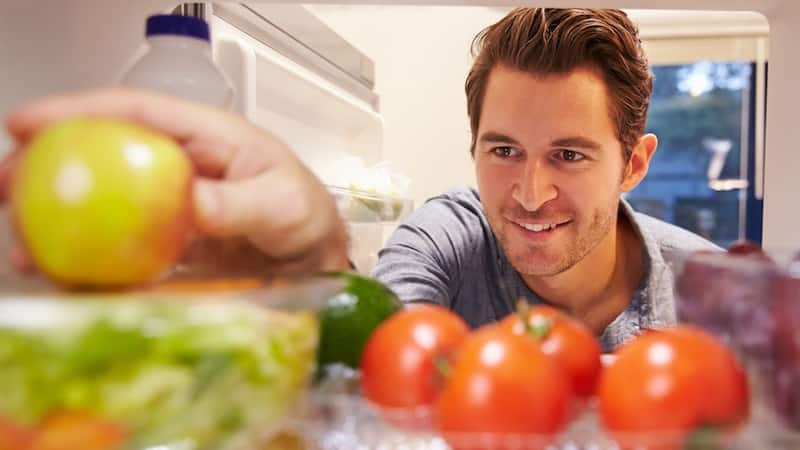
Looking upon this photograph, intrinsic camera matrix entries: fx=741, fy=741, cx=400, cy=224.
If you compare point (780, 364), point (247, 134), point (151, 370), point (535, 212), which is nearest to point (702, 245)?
point (535, 212)

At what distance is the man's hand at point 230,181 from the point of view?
0.45 m

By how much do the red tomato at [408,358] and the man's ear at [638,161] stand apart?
1157mm

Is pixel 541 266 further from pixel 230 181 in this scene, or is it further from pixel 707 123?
pixel 707 123

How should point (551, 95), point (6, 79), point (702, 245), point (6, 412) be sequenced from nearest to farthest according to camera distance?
point (6, 412)
point (6, 79)
point (551, 95)
point (702, 245)

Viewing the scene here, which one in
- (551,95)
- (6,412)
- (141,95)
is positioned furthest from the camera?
(551,95)

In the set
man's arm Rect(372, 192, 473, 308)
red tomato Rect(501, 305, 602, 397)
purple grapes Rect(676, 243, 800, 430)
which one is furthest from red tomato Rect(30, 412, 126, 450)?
man's arm Rect(372, 192, 473, 308)

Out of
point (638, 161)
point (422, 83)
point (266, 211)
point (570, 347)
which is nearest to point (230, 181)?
point (266, 211)

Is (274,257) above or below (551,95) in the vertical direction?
below

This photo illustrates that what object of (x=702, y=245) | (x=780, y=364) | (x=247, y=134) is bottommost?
(x=702, y=245)

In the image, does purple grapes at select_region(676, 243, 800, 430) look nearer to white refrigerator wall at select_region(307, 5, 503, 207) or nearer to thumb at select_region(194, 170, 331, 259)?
thumb at select_region(194, 170, 331, 259)

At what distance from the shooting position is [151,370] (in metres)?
0.37

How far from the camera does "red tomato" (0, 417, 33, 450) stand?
14.5 inches

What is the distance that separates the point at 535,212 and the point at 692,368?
3.18 ft

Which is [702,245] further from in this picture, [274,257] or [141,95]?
[141,95]
